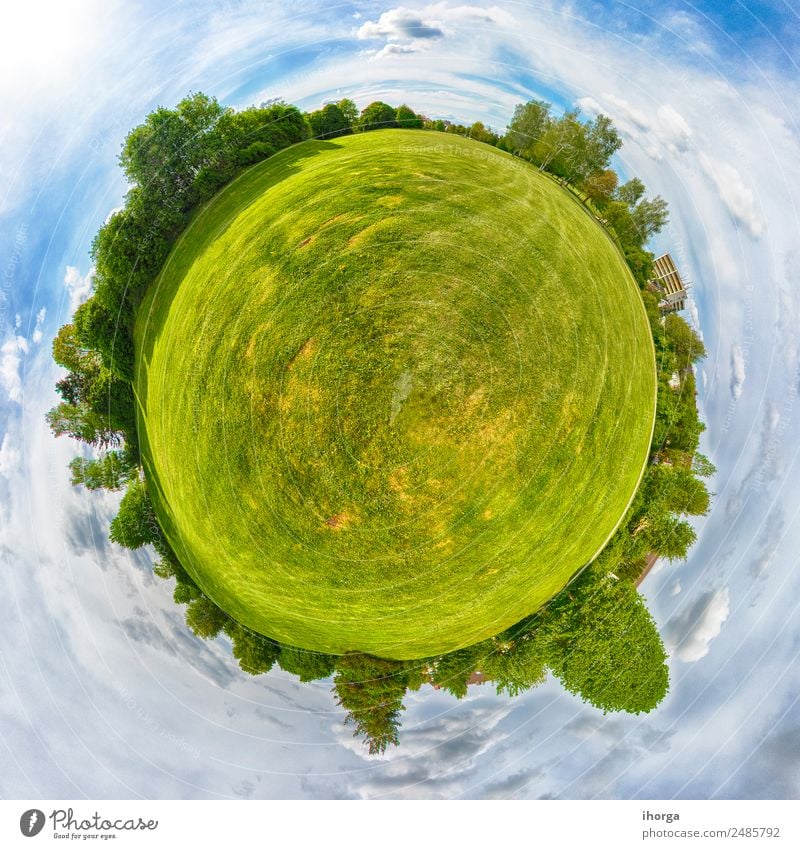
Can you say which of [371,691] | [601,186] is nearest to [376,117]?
[601,186]

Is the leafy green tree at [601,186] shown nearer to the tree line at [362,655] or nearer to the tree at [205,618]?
the tree line at [362,655]

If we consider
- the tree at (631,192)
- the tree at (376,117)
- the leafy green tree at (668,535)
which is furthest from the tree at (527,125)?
the leafy green tree at (668,535)

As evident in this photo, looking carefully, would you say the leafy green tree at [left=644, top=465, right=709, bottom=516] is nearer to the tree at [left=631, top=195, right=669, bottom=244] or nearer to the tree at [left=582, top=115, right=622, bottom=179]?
Result: the tree at [left=631, top=195, right=669, bottom=244]

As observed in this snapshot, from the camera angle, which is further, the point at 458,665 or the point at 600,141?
the point at 600,141

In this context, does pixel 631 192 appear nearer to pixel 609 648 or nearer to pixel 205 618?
pixel 609 648
